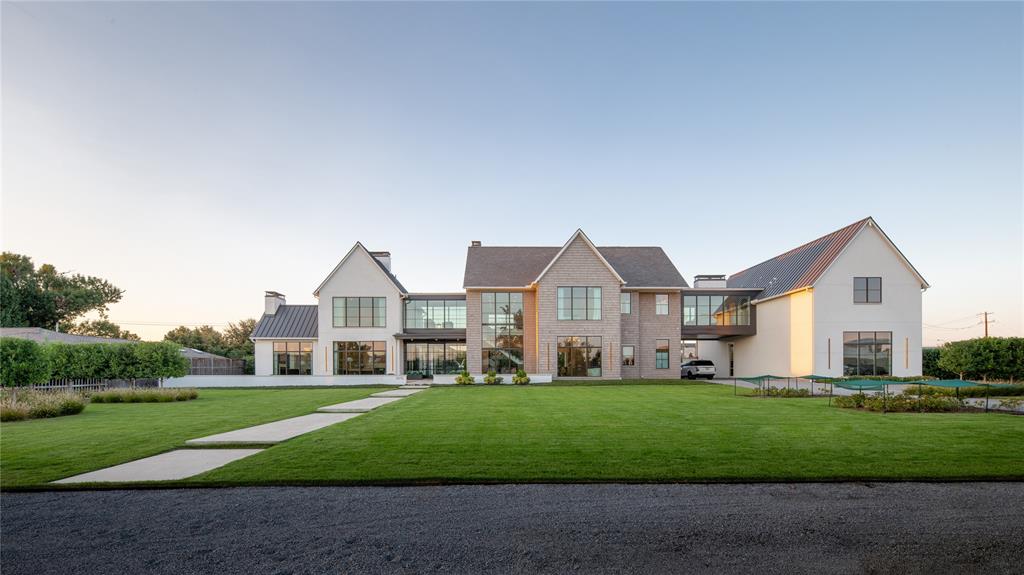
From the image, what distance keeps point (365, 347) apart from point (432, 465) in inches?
1067

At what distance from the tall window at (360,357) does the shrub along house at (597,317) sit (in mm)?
72

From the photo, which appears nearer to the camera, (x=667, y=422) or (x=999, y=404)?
(x=667, y=422)

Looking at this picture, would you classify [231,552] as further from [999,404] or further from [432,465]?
[999,404]

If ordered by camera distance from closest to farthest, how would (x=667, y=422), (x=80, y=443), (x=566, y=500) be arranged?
1. (x=566, y=500)
2. (x=80, y=443)
3. (x=667, y=422)

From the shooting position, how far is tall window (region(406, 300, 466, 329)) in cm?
3400

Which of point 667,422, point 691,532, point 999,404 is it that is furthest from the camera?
point 999,404

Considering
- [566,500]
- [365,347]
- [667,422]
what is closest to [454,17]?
[667,422]

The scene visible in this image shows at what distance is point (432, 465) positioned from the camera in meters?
7.05

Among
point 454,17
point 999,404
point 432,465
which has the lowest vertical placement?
point 999,404

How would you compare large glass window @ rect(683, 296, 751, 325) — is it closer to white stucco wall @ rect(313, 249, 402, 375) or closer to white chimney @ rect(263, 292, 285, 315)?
white stucco wall @ rect(313, 249, 402, 375)

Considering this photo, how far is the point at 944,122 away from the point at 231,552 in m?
25.0

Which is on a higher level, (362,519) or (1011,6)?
(1011,6)

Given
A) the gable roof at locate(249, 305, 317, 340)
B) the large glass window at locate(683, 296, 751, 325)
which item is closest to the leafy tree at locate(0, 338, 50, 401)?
the gable roof at locate(249, 305, 317, 340)

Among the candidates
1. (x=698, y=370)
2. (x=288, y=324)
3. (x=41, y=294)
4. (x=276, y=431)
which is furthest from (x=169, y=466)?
(x=41, y=294)
